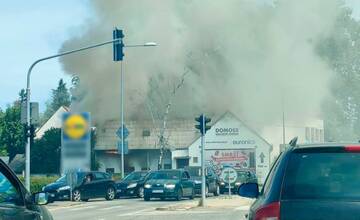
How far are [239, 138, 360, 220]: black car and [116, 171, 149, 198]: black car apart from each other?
32532mm

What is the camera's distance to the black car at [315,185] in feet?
20.2

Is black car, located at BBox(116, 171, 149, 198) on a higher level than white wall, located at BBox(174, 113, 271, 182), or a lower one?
lower

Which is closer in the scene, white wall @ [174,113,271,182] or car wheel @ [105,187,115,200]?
car wheel @ [105,187,115,200]

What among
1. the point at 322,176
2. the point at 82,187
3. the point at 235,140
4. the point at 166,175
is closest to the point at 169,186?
the point at 166,175

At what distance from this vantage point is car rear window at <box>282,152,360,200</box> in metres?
6.36

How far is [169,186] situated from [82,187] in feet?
13.3

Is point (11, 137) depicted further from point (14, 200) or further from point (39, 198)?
point (14, 200)

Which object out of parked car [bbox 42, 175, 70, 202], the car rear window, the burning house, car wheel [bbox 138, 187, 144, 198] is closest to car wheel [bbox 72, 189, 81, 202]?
parked car [bbox 42, 175, 70, 202]

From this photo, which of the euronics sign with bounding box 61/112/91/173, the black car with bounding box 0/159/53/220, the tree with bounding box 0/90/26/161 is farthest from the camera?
the tree with bounding box 0/90/26/161

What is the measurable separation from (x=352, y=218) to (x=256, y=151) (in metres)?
55.8

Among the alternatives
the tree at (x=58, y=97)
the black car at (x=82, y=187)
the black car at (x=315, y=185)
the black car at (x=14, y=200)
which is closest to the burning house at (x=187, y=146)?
the black car at (x=82, y=187)

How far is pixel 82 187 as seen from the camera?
1410 inches

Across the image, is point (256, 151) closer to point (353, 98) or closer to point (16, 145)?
point (353, 98)

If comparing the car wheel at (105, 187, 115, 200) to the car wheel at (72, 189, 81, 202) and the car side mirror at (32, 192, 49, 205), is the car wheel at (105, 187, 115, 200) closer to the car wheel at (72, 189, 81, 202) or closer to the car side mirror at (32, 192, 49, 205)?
the car wheel at (72, 189, 81, 202)
